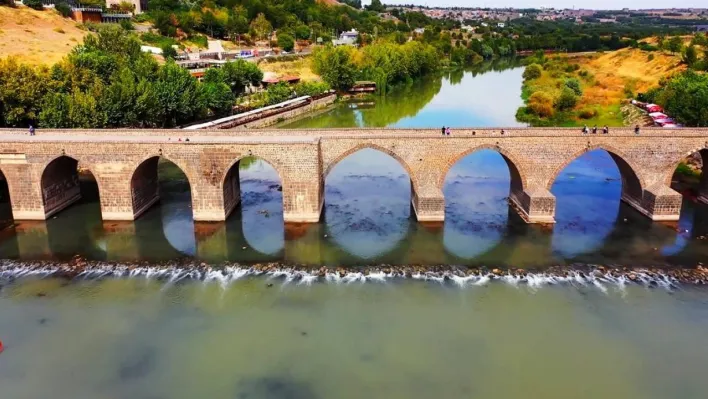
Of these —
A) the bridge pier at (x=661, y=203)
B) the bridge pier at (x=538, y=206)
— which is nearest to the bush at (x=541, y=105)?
the bridge pier at (x=661, y=203)

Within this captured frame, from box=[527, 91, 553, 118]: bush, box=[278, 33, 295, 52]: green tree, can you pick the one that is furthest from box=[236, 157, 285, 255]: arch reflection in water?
box=[278, 33, 295, 52]: green tree

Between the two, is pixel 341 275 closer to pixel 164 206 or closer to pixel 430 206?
pixel 430 206

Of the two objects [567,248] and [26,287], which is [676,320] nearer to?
[567,248]

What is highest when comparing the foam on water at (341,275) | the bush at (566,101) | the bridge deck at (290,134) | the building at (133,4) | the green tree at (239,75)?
the building at (133,4)

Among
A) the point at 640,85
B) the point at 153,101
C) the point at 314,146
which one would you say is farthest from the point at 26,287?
the point at 640,85

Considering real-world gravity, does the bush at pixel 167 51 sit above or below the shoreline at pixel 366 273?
above

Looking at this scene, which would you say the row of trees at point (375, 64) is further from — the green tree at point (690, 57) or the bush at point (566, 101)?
the green tree at point (690, 57)
